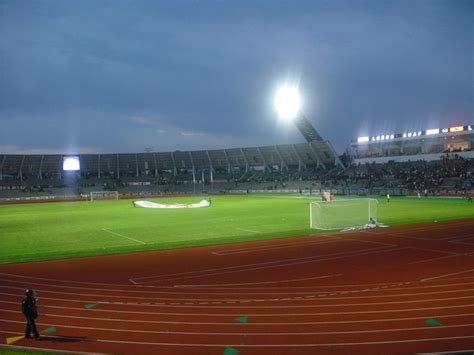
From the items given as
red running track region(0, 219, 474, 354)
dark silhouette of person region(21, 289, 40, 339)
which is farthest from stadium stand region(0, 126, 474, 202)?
dark silhouette of person region(21, 289, 40, 339)

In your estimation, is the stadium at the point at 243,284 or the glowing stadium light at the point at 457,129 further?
the glowing stadium light at the point at 457,129

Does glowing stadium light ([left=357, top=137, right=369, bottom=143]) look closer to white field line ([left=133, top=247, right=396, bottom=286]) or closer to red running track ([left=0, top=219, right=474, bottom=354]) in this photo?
red running track ([left=0, top=219, right=474, bottom=354])

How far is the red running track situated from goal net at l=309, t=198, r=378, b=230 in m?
7.05

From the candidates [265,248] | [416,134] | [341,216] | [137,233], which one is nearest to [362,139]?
[416,134]

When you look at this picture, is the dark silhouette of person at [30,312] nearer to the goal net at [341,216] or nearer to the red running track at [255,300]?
the red running track at [255,300]

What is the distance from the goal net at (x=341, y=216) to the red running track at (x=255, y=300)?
7.05 m

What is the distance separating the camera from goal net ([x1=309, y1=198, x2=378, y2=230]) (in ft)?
85.1

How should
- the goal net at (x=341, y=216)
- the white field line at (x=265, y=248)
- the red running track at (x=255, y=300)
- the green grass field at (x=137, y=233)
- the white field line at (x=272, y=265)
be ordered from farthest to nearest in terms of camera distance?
the goal net at (x=341, y=216) < the green grass field at (x=137, y=233) < the white field line at (x=265, y=248) < the white field line at (x=272, y=265) < the red running track at (x=255, y=300)

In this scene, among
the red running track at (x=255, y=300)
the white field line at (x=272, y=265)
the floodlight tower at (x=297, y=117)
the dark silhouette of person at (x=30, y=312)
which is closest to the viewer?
the red running track at (x=255, y=300)

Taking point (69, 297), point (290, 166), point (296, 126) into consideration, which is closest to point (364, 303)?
point (69, 297)

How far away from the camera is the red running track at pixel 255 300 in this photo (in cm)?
829

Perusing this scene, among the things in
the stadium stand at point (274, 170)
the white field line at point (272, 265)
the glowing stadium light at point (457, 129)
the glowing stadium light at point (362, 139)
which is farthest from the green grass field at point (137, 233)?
the glowing stadium light at point (362, 139)

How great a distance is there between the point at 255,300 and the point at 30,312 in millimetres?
5267

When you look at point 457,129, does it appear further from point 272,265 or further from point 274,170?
point 272,265
